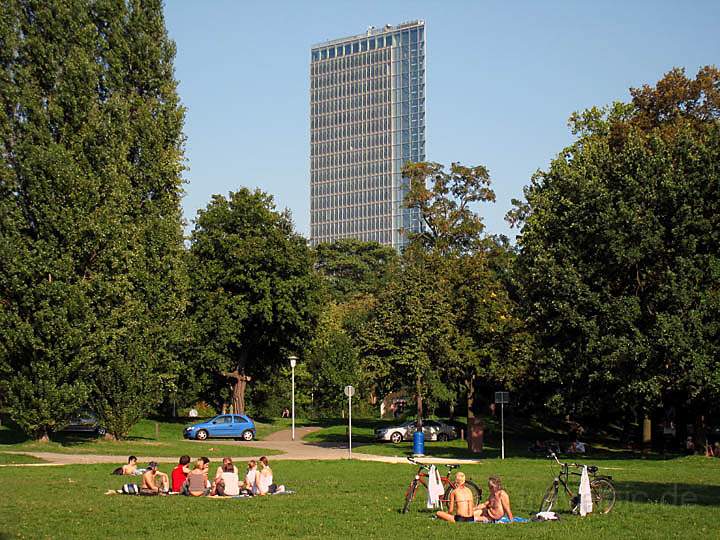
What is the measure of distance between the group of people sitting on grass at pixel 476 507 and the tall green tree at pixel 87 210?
75.2 ft

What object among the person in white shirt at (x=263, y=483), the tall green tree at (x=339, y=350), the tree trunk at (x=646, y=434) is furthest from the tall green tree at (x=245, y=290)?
the person in white shirt at (x=263, y=483)

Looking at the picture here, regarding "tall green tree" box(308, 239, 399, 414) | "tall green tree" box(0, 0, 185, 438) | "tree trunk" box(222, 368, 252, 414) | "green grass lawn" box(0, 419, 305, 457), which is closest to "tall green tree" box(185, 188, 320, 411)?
"tree trunk" box(222, 368, 252, 414)

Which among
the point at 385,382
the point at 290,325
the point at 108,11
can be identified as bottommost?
the point at 385,382

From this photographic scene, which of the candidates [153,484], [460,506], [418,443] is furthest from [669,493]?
[418,443]

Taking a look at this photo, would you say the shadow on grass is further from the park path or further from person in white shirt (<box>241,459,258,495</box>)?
the park path

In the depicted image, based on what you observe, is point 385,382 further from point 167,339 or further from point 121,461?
point 121,461

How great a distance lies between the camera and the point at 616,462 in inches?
1346

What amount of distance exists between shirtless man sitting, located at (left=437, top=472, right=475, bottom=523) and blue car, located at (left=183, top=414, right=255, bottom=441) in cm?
3818

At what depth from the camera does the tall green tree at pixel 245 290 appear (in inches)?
2285

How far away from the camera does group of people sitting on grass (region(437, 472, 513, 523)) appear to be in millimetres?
16922

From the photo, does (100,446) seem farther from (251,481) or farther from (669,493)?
(669,493)

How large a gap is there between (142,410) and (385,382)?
38.6 ft

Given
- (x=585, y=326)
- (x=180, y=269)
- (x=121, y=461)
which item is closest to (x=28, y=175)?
(x=180, y=269)

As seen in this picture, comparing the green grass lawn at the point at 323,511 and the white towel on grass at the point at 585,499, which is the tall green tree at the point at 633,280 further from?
the white towel on grass at the point at 585,499
